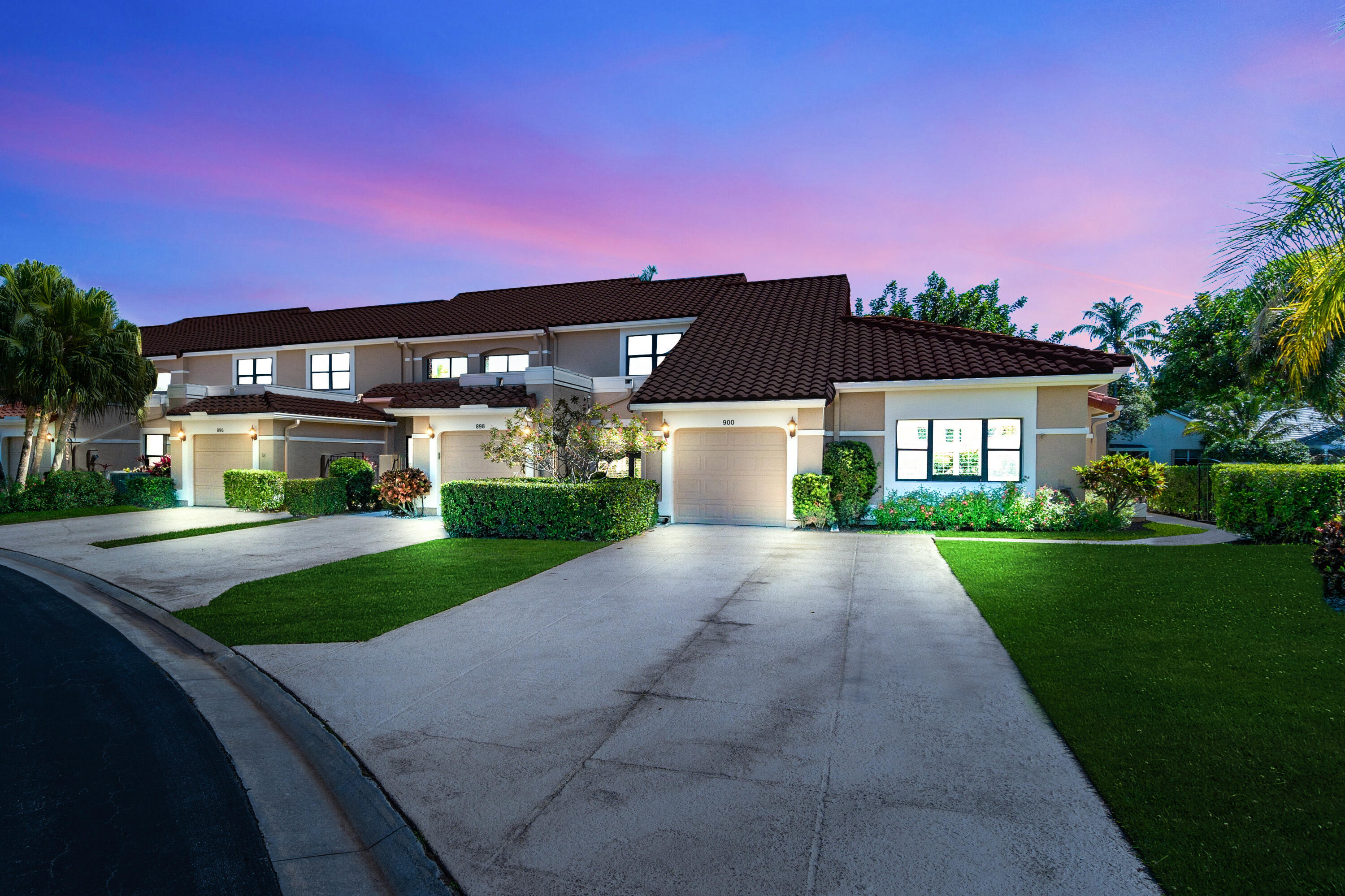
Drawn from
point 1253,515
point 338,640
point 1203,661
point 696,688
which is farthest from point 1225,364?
point 338,640

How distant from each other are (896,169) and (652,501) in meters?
10.2

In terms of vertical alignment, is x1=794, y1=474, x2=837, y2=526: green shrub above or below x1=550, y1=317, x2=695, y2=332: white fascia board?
below

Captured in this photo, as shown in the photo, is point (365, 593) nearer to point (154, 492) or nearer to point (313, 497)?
point (313, 497)

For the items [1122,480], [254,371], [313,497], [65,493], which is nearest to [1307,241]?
[1122,480]

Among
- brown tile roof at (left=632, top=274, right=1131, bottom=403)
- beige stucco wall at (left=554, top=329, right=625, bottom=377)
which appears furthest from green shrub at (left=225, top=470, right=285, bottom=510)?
brown tile roof at (left=632, top=274, right=1131, bottom=403)

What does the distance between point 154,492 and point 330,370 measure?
7.48 metres

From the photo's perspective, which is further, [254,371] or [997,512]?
[254,371]

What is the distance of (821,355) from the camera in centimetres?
1784

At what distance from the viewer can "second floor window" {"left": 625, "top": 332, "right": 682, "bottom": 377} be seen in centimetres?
2228

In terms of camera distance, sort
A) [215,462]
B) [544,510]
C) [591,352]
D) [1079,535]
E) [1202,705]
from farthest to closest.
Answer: [591,352]
[215,462]
[1079,535]
[544,510]
[1202,705]

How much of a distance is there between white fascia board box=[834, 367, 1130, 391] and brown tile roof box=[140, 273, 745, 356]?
7.68 metres

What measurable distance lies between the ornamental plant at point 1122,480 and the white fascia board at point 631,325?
474 inches

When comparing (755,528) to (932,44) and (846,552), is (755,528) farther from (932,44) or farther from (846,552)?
(932,44)

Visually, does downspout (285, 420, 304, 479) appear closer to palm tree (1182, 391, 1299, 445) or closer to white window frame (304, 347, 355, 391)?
white window frame (304, 347, 355, 391)
